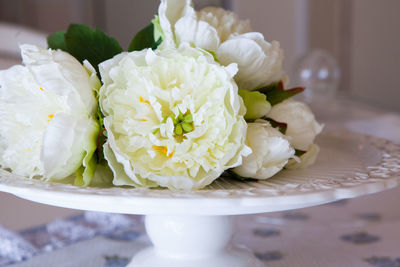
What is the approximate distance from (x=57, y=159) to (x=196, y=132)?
0.40 feet

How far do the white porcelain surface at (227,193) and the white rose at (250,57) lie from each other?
0.33ft

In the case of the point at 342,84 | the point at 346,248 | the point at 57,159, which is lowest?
the point at 342,84

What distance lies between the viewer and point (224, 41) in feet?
1.85

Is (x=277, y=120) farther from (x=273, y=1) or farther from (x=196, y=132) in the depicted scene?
(x=273, y=1)

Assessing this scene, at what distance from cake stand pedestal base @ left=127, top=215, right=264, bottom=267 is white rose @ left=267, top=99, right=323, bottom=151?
115 mm

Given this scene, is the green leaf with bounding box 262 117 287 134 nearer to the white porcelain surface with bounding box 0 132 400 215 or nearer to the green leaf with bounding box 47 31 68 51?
the white porcelain surface with bounding box 0 132 400 215

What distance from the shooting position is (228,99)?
48 cm

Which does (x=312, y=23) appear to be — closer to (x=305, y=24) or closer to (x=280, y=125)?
(x=305, y=24)

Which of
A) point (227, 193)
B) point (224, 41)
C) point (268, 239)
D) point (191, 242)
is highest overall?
point (224, 41)

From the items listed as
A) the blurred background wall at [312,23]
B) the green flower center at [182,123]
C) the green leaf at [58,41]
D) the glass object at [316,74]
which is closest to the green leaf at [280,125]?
the green flower center at [182,123]

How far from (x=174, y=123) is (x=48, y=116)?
123mm

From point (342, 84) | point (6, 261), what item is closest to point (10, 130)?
point (6, 261)

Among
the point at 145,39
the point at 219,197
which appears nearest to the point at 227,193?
the point at 219,197

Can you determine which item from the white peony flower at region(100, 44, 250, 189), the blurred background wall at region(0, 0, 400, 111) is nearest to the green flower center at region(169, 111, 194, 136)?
the white peony flower at region(100, 44, 250, 189)
